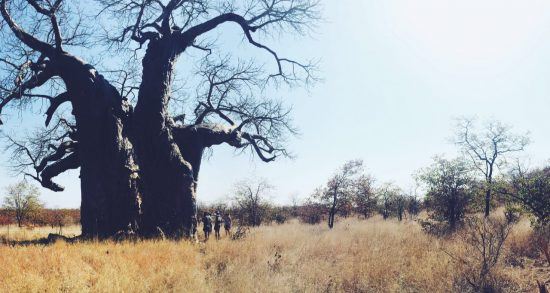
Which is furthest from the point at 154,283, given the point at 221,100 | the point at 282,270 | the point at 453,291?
the point at 221,100

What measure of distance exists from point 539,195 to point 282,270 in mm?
8166

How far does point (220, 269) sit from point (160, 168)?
12.5ft

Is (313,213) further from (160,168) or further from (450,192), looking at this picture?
(160,168)

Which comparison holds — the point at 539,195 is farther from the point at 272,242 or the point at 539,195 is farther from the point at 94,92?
the point at 94,92

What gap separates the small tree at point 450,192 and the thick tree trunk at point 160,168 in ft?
32.0

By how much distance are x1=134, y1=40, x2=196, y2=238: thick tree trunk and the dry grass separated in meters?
1.23

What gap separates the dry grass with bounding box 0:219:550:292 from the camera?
184 inches

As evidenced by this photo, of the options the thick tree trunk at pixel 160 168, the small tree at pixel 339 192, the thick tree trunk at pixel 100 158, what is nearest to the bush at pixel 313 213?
the small tree at pixel 339 192

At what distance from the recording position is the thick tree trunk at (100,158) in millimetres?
8383

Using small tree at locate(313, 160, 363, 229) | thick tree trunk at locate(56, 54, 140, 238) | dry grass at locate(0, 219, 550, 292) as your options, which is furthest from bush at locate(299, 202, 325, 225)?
thick tree trunk at locate(56, 54, 140, 238)

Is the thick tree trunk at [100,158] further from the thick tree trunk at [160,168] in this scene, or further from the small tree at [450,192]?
the small tree at [450,192]

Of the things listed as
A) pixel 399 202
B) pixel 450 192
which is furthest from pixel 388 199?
pixel 450 192

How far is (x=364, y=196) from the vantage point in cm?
2917

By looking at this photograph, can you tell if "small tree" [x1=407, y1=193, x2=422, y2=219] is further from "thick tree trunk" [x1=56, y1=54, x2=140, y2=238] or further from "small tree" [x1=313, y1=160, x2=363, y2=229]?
"thick tree trunk" [x1=56, y1=54, x2=140, y2=238]
